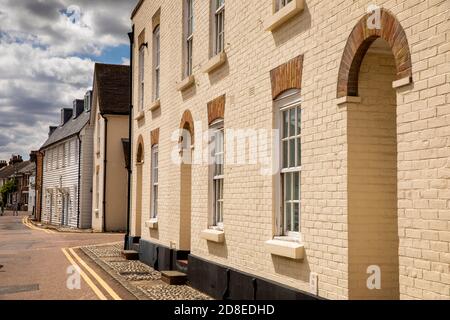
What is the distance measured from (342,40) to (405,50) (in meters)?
1.26

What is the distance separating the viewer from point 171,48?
1373 centimetres

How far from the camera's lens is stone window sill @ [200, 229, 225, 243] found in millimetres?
9875

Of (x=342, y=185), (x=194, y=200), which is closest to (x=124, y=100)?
(x=194, y=200)

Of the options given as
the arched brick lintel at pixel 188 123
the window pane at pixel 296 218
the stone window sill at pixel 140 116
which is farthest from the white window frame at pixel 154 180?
the window pane at pixel 296 218

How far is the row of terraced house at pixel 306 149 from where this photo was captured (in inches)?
194

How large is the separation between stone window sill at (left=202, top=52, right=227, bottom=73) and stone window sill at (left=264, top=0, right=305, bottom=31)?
1893 millimetres

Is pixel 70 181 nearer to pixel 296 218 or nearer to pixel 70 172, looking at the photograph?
pixel 70 172

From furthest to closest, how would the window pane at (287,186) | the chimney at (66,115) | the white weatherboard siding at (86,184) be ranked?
the chimney at (66,115)
the white weatherboard siding at (86,184)
the window pane at (287,186)

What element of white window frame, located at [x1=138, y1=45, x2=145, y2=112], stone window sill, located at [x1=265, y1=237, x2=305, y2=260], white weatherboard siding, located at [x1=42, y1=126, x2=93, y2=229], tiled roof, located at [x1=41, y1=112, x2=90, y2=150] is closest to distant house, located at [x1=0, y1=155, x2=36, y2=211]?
white weatherboard siding, located at [x1=42, y1=126, x2=93, y2=229]

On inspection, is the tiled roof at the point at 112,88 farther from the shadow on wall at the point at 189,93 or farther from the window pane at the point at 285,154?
the window pane at the point at 285,154

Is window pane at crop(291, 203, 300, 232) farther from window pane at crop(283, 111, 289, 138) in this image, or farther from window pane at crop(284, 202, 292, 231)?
window pane at crop(283, 111, 289, 138)

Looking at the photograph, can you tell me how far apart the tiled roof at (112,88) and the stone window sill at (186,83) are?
18395mm

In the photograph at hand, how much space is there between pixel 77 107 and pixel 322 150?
3527 cm
